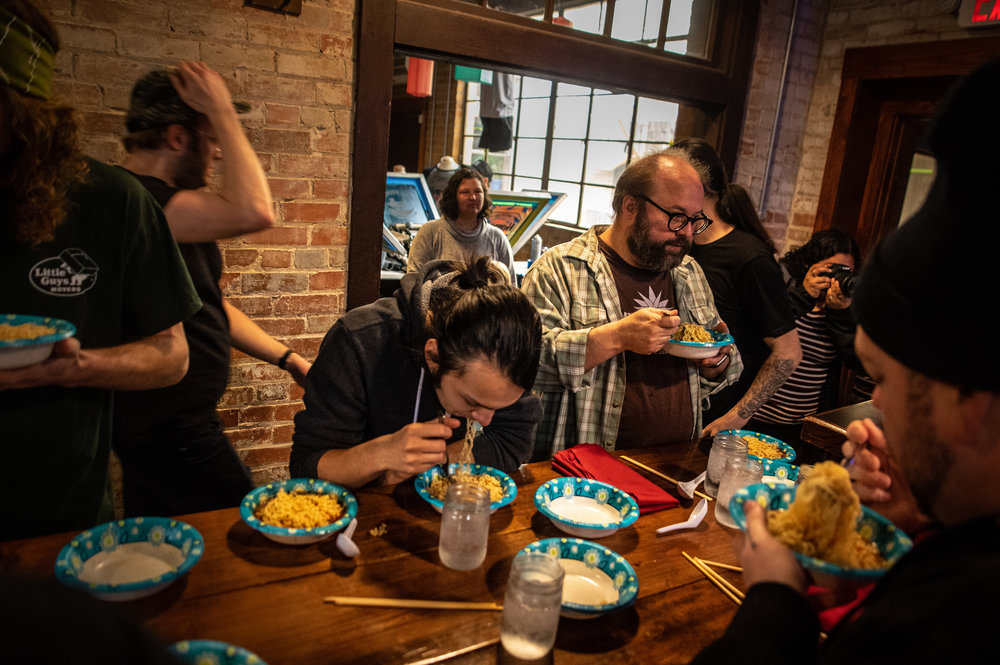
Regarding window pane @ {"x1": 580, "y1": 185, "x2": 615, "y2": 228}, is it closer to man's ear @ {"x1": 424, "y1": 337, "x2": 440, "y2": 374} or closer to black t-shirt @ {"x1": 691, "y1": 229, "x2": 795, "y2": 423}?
black t-shirt @ {"x1": 691, "y1": 229, "x2": 795, "y2": 423}

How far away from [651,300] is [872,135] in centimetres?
316

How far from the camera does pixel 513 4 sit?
12.1 feet

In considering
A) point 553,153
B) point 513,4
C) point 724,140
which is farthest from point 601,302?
point 553,153

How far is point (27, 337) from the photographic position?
129 centimetres

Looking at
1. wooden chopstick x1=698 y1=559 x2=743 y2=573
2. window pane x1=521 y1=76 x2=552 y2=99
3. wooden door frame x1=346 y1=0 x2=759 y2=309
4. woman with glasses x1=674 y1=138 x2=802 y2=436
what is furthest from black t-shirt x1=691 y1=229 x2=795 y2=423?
window pane x1=521 y1=76 x2=552 y2=99

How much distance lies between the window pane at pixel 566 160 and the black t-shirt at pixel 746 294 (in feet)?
20.8

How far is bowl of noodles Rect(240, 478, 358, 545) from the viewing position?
138 cm

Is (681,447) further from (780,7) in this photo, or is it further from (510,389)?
(780,7)

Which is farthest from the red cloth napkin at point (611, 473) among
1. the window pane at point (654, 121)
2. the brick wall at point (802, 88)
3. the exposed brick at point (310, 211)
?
the window pane at point (654, 121)

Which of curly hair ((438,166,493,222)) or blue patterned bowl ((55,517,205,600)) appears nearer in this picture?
blue patterned bowl ((55,517,205,600))

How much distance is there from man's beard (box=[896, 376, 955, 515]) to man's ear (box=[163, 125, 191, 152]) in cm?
215

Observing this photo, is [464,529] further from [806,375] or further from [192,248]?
[806,375]

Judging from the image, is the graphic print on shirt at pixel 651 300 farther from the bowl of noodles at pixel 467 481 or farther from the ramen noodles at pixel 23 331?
the ramen noodles at pixel 23 331

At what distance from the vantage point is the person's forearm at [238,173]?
2025mm
